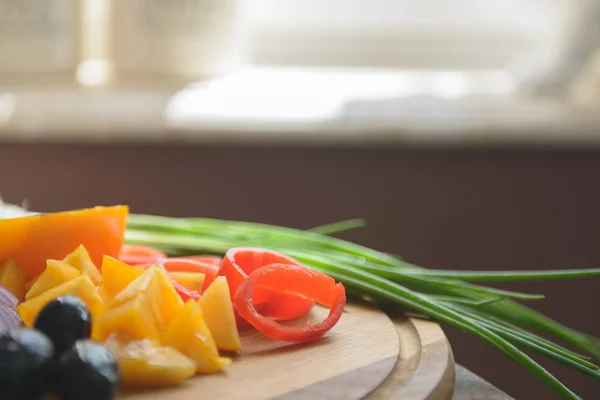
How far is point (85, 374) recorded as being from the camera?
27.5 inches

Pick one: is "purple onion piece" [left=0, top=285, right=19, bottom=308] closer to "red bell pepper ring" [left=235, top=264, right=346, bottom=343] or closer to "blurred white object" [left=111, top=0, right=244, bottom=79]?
"red bell pepper ring" [left=235, top=264, right=346, bottom=343]

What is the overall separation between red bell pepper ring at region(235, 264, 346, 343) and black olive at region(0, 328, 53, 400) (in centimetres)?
30

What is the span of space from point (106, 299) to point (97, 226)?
14 cm

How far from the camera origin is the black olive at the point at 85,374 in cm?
70

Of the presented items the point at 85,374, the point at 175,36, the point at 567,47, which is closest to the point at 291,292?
the point at 85,374

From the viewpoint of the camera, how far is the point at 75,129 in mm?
1911

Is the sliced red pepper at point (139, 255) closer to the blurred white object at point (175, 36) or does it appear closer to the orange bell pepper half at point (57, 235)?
the orange bell pepper half at point (57, 235)

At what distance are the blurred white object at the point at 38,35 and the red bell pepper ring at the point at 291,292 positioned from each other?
3.99 ft

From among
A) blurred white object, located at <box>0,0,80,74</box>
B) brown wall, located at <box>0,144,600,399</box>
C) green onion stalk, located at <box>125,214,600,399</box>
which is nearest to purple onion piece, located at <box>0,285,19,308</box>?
green onion stalk, located at <box>125,214,600,399</box>

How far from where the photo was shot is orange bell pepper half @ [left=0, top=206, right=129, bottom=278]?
39.4 inches

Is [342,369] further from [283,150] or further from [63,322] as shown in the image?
[283,150]

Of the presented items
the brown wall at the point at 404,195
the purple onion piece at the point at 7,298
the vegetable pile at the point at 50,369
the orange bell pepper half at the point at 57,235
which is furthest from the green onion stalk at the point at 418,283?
the brown wall at the point at 404,195

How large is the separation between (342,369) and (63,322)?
0.29m

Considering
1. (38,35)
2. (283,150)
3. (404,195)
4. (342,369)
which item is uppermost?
(38,35)
